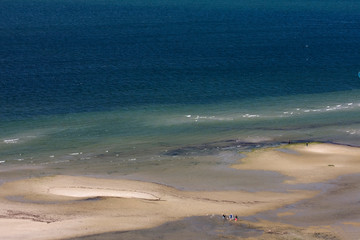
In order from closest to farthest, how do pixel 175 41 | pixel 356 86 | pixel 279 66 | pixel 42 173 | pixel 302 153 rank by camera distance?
pixel 42 173 → pixel 302 153 → pixel 356 86 → pixel 279 66 → pixel 175 41

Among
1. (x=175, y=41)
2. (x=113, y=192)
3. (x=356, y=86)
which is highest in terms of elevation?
(x=175, y=41)

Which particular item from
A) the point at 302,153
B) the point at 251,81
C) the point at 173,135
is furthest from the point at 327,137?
the point at 251,81

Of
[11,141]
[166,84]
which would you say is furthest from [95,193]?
[166,84]

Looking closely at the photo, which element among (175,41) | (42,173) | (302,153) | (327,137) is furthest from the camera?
(175,41)

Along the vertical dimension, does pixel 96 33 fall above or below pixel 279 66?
above

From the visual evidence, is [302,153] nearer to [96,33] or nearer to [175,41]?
[175,41]

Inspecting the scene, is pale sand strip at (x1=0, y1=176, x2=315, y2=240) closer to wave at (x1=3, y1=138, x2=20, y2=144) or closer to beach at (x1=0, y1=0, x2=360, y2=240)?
beach at (x1=0, y1=0, x2=360, y2=240)

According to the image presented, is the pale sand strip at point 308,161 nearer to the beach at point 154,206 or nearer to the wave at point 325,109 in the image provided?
the beach at point 154,206

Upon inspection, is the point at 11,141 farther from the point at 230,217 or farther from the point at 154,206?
the point at 230,217
